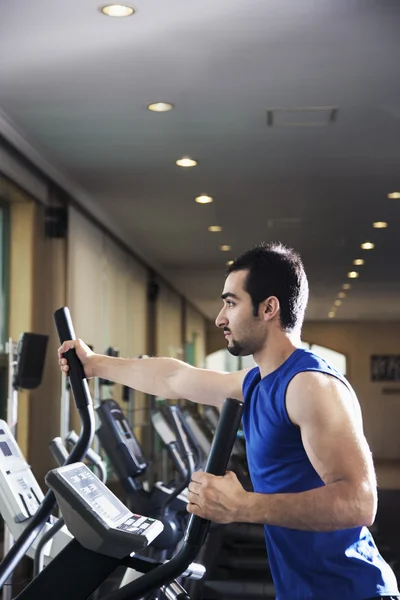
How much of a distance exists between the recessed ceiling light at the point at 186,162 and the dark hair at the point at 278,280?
12.4ft

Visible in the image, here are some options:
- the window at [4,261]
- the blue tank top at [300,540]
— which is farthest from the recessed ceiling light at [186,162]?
the blue tank top at [300,540]

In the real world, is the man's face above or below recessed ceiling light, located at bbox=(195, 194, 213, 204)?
below

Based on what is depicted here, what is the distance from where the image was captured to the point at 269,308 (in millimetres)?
1784

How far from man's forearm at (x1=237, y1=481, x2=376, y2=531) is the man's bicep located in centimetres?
3

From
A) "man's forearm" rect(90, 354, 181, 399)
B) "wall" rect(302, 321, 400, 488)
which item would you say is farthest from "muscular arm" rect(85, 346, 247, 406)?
"wall" rect(302, 321, 400, 488)

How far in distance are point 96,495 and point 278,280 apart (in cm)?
56

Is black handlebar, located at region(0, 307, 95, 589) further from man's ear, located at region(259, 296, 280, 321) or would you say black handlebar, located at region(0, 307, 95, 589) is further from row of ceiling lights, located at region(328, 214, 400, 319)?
row of ceiling lights, located at region(328, 214, 400, 319)

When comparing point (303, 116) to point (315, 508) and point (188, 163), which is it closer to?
point (188, 163)

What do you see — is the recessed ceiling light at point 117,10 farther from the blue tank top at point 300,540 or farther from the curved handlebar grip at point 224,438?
the curved handlebar grip at point 224,438

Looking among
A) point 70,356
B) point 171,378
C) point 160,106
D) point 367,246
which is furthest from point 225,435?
point 367,246

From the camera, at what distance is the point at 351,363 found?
23.5 feet

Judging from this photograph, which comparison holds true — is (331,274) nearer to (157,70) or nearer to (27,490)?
(157,70)

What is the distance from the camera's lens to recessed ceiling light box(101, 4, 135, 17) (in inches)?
137

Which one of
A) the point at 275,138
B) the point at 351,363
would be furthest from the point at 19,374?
the point at 351,363
